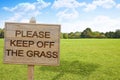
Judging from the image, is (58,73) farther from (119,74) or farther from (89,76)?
(119,74)

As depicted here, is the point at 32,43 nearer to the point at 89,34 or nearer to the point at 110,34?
the point at 110,34

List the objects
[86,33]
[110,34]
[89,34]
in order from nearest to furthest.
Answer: [110,34], [86,33], [89,34]

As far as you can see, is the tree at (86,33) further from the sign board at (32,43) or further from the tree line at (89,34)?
the sign board at (32,43)

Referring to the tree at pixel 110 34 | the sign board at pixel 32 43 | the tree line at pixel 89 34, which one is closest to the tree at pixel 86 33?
the tree line at pixel 89 34

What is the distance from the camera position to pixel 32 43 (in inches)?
171

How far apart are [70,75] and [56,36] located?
513 cm

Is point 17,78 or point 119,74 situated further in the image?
point 119,74

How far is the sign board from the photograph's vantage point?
14.1 feet

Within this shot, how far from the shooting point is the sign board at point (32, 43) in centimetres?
431

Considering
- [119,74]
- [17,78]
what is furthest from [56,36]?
[119,74]

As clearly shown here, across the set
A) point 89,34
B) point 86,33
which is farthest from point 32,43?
point 89,34

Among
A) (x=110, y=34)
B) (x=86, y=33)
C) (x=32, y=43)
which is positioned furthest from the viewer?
(x=86, y=33)

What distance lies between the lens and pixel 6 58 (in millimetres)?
4395

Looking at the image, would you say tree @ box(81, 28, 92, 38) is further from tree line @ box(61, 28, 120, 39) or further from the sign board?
the sign board
